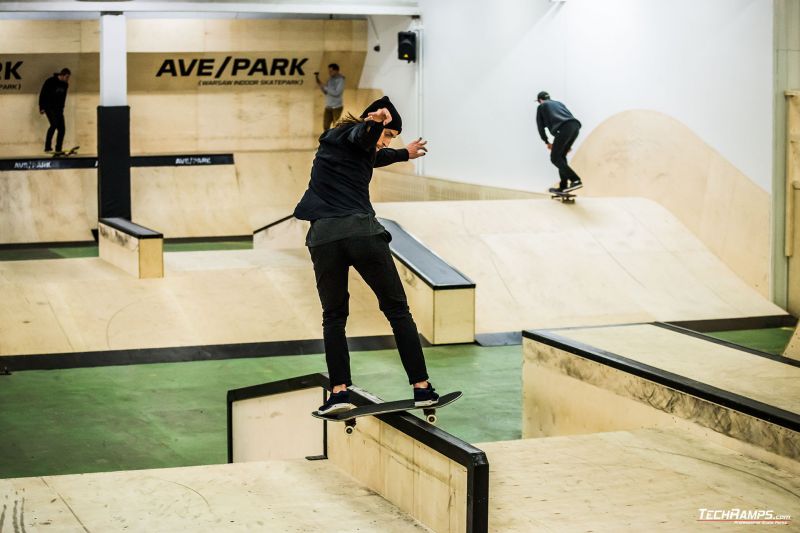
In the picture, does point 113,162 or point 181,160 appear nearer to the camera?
point 113,162

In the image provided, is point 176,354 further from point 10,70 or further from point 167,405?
point 10,70

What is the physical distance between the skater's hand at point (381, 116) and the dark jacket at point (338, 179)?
9 cm

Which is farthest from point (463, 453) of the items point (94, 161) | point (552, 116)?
point (94, 161)

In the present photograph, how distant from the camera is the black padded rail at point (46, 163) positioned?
17719mm

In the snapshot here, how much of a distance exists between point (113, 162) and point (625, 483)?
38.5 ft

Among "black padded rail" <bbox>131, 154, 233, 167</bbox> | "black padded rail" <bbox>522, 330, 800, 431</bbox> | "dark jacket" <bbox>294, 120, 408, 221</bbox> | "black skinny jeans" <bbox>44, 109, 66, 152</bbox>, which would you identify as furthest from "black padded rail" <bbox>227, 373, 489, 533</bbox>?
"black skinny jeans" <bbox>44, 109, 66, 152</bbox>

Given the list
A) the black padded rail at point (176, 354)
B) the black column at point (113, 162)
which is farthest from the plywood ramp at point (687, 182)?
the black column at point (113, 162)

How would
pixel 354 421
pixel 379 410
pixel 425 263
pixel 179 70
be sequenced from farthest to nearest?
pixel 179 70
pixel 425 263
pixel 354 421
pixel 379 410

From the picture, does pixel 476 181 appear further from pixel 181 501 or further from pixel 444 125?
pixel 181 501

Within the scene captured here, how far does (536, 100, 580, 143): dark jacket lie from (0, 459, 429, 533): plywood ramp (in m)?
8.83

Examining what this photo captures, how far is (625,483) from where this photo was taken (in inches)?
186

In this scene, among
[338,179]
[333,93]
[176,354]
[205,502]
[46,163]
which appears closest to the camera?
[205,502]

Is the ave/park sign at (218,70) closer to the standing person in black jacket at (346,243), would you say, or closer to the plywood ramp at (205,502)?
the standing person in black jacket at (346,243)
